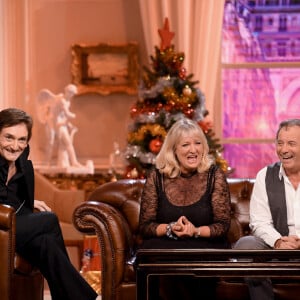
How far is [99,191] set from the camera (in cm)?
479

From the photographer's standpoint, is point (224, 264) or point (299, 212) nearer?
point (224, 264)

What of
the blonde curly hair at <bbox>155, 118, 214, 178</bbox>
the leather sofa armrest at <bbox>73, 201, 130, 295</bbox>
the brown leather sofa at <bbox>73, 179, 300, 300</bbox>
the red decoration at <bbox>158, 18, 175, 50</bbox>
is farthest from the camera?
the red decoration at <bbox>158, 18, 175, 50</bbox>

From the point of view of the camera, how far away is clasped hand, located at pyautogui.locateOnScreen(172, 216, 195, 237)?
423cm

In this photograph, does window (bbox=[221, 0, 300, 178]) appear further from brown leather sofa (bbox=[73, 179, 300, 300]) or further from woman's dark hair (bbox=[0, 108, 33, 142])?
woman's dark hair (bbox=[0, 108, 33, 142])

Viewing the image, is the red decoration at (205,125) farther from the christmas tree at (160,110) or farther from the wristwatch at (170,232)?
the wristwatch at (170,232)

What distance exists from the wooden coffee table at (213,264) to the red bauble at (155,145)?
8.59 ft

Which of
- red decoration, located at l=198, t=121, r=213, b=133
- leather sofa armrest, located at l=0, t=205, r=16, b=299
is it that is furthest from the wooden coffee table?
red decoration, located at l=198, t=121, r=213, b=133

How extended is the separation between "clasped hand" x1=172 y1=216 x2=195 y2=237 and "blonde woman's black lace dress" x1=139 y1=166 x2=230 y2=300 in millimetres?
57

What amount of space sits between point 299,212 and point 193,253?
0.80 m

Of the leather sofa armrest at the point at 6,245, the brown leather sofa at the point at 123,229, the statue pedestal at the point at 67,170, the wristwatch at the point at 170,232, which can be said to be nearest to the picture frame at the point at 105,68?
the statue pedestal at the point at 67,170

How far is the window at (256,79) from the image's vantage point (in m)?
7.80

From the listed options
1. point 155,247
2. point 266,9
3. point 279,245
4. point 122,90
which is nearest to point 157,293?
point 155,247

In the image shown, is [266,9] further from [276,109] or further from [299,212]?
[299,212]

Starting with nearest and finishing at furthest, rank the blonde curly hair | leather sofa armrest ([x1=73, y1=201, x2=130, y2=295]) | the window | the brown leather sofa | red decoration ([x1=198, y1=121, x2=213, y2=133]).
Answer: the brown leather sofa < leather sofa armrest ([x1=73, y1=201, x2=130, y2=295]) < the blonde curly hair < red decoration ([x1=198, y1=121, x2=213, y2=133]) < the window
